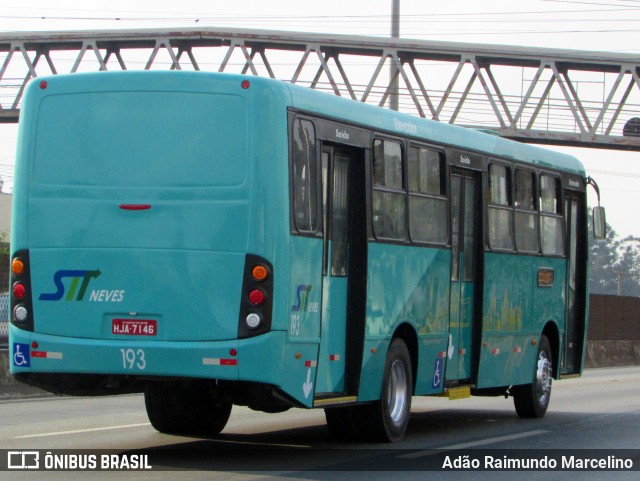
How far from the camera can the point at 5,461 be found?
457 inches

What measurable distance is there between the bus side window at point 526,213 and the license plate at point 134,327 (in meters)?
6.77

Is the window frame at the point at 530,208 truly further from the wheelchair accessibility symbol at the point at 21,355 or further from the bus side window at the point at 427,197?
the wheelchair accessibility symbol at the point at 21,355

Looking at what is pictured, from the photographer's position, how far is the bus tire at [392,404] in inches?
528

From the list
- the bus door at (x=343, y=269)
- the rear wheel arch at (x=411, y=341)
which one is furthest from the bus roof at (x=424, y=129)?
the rear wheel arch at (x=411, y=341)

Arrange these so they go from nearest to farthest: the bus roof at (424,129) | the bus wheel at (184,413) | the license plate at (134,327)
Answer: the license plate at (134,327)
the bus roof at (424,129)
the bus wheel at (184,413)

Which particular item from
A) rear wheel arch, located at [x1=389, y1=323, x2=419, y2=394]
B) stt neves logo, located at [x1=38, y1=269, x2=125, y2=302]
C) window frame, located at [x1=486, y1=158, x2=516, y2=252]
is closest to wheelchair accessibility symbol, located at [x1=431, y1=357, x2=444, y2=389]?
rear wheel arch, located at [x1=389, y1=323, x2=419, y2=394]

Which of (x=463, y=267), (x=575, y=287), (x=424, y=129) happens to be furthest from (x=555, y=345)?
(x=424, y=129)

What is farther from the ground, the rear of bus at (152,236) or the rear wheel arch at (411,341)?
the rear of bus at (152,236)

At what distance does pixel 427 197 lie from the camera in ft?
47.0

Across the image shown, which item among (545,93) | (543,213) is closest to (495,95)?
(545,93)

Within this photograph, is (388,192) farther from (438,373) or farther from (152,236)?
(152,236)

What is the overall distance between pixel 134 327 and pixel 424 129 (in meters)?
4.40

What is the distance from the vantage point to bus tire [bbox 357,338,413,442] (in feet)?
44.0

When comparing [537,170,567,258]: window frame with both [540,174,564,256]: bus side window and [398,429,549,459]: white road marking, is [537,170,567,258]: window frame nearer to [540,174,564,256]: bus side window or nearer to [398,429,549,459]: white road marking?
[540,174,564,256]: bus side window
